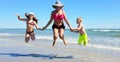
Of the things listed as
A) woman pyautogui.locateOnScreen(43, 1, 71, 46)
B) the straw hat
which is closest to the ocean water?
woman pyautogui.locateOnScreen(43, 1, 71, 46)

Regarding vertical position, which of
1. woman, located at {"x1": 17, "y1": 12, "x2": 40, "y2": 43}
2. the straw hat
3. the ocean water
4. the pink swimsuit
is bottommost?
the ocean water

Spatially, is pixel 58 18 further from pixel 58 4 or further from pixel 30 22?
pixel 30 22

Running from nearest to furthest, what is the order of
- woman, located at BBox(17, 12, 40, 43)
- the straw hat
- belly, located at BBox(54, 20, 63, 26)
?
1. the straw hat
2. belly, located at BBox(54, 20, 63, 26)
3. woman, located at BBox(17, 12, 40, 43)

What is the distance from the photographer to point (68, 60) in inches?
404

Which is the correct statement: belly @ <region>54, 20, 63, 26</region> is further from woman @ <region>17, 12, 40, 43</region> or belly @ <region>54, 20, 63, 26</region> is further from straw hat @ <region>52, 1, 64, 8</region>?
woman @ <region>17, 12, 40, 43</region>

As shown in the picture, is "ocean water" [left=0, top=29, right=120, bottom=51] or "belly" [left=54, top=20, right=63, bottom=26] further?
"ocean water" [left=0, top=29, right=120, bottom=51]

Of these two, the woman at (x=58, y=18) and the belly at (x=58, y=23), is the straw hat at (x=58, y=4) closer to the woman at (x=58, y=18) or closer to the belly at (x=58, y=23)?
the woman at (x=58, y=18)

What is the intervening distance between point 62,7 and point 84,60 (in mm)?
2019

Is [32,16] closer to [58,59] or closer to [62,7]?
[62,7]

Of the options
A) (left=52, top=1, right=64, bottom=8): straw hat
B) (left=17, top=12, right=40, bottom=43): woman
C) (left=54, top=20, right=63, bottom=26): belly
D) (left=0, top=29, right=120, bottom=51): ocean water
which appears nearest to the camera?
(left=52, top=1, right=64, bottom=8): straw hat

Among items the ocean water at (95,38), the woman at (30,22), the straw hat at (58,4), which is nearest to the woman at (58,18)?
the straw hat at (58,4)

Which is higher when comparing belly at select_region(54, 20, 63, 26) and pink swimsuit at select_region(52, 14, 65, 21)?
pink swimsuit at select_region(52, 14, 65, 21)

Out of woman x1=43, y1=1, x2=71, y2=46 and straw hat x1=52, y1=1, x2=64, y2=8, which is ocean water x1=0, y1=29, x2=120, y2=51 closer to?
woman x1=43, y1=1, x2=71, y2=46

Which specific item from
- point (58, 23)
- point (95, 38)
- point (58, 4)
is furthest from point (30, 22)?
point (95, 38)
